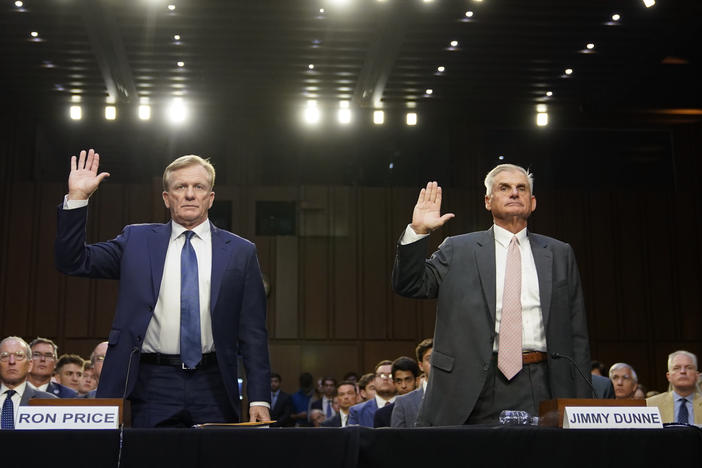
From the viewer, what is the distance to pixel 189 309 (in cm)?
273

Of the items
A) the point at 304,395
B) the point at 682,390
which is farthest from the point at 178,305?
the point at 304,395

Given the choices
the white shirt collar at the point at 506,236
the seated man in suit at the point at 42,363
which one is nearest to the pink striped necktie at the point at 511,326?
the white shirt collar at the point at 506,236

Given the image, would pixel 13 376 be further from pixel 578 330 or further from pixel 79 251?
pixel 578 330

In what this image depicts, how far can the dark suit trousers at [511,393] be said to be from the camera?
2.79 m

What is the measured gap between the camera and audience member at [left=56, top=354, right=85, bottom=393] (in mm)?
7141

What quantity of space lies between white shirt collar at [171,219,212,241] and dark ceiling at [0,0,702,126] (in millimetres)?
6788

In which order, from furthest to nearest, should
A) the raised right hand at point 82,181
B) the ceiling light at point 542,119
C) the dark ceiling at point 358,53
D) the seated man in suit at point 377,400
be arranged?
the ceiling light at point 542,119
the dark ceiling at point 358,53
the seated man in suit at point 377,400
the raised right hand at point 82,181

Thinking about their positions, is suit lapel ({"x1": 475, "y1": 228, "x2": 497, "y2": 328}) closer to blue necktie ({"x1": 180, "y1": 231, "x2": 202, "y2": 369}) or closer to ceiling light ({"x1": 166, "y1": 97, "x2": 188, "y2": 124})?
blue necktie ({"x1": 180, "y1": 231, "x2": 202, "y2": 369})

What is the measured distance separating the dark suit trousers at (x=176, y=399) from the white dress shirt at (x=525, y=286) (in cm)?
78

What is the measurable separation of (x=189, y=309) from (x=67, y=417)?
2.90ft

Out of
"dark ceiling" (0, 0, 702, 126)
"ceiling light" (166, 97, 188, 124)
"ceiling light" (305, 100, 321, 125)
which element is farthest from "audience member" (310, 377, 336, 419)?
"ceiling light" (166, 97, 188, 124)

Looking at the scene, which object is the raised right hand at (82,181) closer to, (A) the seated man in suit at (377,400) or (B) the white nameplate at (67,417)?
(B) the white nameplate at (67,417)

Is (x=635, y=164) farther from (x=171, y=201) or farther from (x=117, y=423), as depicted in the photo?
(x=117, y=423)

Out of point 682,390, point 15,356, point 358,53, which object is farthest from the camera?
point 358,53
